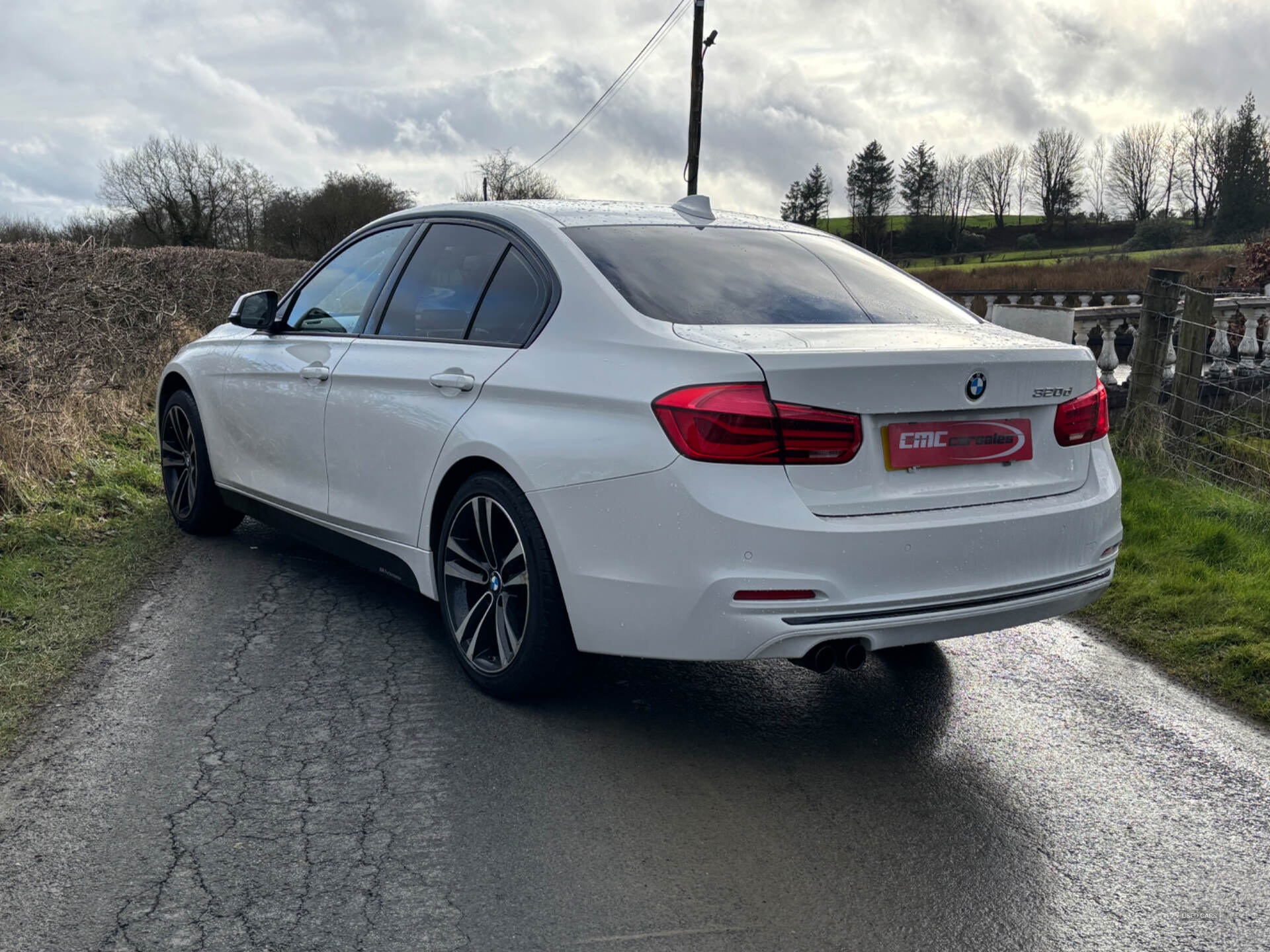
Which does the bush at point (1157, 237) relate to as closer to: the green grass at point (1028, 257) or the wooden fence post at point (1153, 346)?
the green grass at point (1028, 257)

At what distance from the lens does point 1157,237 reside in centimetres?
6769

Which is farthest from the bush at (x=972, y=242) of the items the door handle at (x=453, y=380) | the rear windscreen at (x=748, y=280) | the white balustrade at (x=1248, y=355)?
the door handle at (x=453, y=380)

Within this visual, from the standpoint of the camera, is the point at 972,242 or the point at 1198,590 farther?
the point at 972,242

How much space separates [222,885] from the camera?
9.03 feet

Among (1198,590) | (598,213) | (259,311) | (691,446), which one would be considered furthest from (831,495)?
(259,311)

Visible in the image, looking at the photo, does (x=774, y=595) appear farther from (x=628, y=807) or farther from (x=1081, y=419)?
(x=1081, y=419)

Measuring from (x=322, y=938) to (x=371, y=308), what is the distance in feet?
9.31

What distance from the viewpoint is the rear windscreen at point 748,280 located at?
369cm

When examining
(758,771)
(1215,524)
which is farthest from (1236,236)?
(758,771)

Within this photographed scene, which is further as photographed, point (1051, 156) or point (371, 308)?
point (1051, 156)

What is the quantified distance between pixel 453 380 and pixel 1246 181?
2801 inches

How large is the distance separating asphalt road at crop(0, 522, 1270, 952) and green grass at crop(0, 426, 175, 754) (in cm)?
24

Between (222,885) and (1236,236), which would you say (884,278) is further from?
(1236,236)

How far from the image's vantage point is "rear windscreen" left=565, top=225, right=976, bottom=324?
3.69 metres
